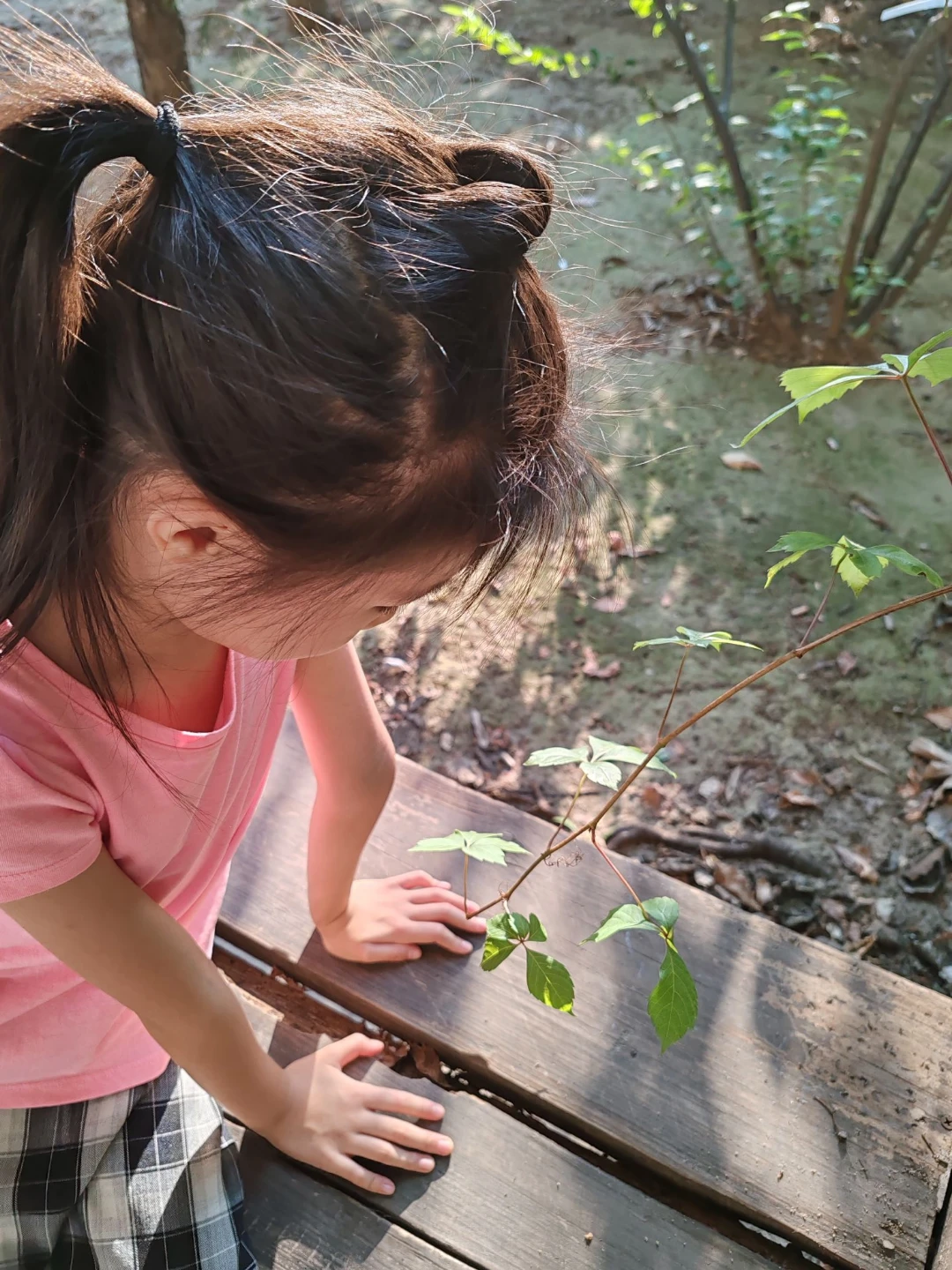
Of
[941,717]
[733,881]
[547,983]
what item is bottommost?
[733,881]

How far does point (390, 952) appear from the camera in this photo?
150cm

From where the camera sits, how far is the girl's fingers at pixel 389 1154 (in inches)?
50.9

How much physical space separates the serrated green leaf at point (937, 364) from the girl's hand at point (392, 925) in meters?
1.05

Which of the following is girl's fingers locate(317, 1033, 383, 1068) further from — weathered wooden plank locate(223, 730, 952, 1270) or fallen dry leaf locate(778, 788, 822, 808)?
fallen dry leaf locate(778, 788, 822, 808)

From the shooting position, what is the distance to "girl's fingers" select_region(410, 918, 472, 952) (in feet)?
4.95

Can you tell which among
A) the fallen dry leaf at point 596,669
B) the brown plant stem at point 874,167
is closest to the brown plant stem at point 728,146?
the brown plant stem at point 874,167

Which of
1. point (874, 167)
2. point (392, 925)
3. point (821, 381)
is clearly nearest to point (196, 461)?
point (821, 381)

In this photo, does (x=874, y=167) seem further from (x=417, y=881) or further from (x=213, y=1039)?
(x=213, y=1039)

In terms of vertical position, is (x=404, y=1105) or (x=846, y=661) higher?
(x=404, y=1105)

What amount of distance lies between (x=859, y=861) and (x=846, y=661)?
0.63 meters

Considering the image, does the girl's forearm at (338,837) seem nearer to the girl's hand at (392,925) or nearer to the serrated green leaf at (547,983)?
the girl's hand at (392,925)

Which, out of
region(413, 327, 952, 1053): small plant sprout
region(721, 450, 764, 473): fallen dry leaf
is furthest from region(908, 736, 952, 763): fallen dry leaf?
region(413, 327, 952, 1053): small plant sprout

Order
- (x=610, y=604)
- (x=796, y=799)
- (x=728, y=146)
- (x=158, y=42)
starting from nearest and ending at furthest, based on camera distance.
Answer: (x=796, y=799)
(x=610, y=604)
(x=158, y=42)
(x=728, y=146)

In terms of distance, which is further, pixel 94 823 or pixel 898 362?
pixel 94 823
